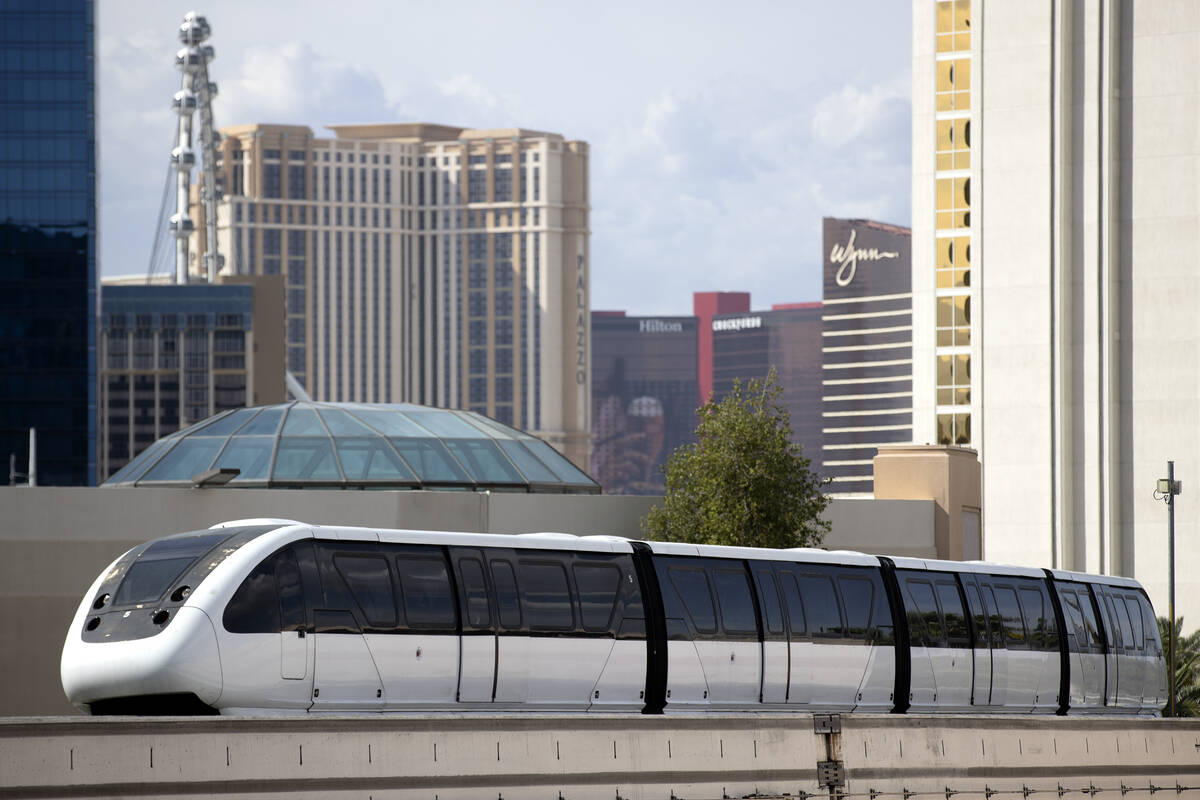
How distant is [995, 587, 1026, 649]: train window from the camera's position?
28984 millimetres

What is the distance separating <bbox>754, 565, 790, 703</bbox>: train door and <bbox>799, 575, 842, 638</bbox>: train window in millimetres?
637

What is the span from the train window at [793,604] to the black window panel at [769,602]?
15 cm

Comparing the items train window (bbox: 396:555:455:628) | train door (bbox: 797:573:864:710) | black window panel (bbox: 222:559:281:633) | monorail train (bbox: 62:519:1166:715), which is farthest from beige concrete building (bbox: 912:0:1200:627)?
black window panel (bbox: 222:559:281:633)

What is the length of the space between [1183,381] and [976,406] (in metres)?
10.4

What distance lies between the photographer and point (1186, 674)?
5881 cm

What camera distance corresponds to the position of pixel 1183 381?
8738 cm

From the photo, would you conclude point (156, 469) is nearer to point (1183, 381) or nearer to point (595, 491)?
point (595, 491)

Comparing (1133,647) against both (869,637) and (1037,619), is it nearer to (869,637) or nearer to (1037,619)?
(1037,619)

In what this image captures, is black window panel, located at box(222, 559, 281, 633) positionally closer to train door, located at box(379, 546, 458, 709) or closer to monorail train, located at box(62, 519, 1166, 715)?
monorail train, located at box(62, 519, 1166, 715)

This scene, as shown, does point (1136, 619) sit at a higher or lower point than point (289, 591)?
lower

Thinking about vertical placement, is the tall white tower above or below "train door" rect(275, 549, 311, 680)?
above

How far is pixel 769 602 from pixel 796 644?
0.80m

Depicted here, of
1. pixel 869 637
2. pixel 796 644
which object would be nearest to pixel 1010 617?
pixel 869 637

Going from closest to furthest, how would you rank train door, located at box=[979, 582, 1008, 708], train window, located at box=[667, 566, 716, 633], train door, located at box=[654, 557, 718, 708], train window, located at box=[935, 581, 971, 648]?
train door, located at box=[654, 557, 718, 708] → train window, located at box=[667, 566, 716, 633] → train window, located at box=[935, 581, 971, 648] → train door, located at box=[979, 582, 1008, 708]
